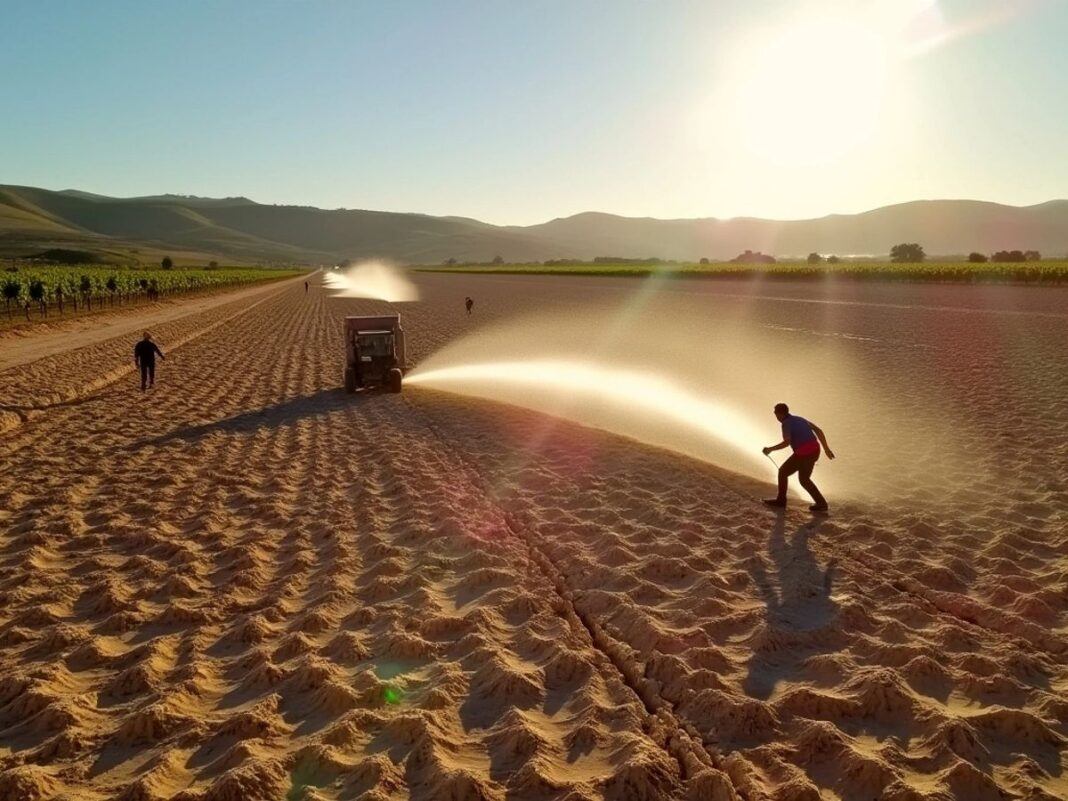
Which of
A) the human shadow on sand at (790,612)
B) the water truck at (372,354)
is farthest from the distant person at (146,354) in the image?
the human shadow on sand at (790,612)

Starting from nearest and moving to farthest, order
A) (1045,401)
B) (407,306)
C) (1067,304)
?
1. (1045,401)
2. (1067,304)
3. (407,306)

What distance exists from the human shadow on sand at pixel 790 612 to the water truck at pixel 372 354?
12.3 meters

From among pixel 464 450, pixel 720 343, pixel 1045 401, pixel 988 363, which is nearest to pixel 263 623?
pixel 464 450

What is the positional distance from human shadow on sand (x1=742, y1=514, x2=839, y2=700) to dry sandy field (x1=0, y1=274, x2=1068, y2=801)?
4 cm

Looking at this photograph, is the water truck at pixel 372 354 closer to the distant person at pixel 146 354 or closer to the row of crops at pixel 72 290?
the distant person at pixel 146 354

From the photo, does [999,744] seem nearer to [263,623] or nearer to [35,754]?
[263,623]

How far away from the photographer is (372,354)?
1914cm

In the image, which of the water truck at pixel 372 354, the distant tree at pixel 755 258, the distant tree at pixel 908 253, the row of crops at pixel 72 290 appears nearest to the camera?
the water truck at pixel 372 354

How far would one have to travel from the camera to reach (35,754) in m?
4.92

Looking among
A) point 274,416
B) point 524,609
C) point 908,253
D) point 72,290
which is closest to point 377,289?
point 72,290

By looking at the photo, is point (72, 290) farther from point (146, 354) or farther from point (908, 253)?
point (908, 253)

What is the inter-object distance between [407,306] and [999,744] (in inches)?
2007

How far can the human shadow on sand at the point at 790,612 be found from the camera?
604 cm

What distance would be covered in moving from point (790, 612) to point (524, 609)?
2529mm
